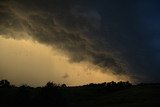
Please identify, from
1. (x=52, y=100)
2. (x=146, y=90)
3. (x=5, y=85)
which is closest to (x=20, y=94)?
(x=52, y=100)

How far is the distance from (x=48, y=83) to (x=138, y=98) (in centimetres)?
4227

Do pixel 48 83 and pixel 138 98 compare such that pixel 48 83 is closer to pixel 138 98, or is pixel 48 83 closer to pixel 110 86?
pixel 138 98

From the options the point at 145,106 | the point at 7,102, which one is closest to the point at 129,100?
the point at 145,106

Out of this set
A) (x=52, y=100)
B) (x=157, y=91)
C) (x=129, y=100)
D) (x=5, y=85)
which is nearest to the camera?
(x=52, y=100)

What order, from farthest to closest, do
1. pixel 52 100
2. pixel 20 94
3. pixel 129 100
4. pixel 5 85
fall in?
1. pixel 5 85
2. pixel 129 100
3. pixel 20 94
4. pixel 52 100

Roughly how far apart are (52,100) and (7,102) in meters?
13.8

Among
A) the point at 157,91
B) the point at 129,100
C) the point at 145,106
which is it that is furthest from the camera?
the point at 157,91

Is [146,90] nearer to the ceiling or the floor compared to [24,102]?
nearer to the ceiling

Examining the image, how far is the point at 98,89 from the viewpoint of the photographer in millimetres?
168875

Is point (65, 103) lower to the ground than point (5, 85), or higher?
lower

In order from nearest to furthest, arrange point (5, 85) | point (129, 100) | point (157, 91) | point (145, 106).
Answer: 1. point (145, 106)
2. point (129, 100)
3. point (157, 91)
4. point (5, 85)

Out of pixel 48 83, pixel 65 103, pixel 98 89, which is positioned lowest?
pixel 65 103

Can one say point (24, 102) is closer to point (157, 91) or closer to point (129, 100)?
point (129, 100)

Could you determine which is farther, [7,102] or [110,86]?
[110,86]
